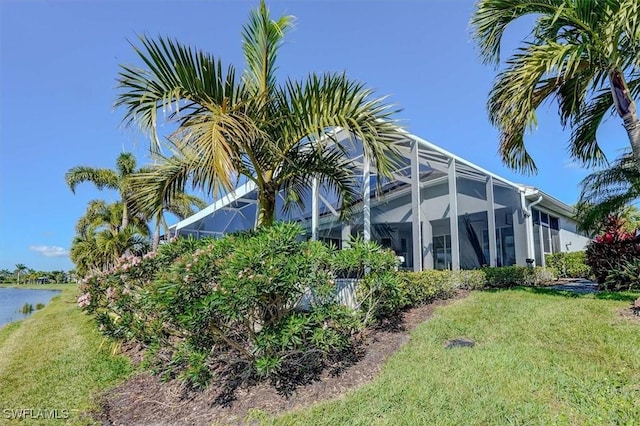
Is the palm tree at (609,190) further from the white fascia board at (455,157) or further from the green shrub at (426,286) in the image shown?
the green shrub at (426,286)

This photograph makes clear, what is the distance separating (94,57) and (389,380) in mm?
9163

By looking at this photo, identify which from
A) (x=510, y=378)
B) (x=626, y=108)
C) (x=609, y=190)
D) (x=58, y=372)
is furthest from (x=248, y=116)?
(x=609, y=190)

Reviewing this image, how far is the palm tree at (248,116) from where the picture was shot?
4352 millimetres

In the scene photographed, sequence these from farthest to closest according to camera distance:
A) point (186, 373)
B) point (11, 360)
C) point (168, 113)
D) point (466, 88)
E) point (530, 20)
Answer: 1. point (466, 88)
2. point (11, 360)
3. point (530, 20)
4. point (168, 113)
5. point (186, 373)

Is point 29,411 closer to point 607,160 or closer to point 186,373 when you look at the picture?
point 186,373

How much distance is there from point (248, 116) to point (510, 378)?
4.72 metres

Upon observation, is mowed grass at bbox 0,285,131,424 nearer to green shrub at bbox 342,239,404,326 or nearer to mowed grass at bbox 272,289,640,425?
mowed grass at bbox 272,289,640,425

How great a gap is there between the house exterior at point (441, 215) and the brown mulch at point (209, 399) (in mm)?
4871

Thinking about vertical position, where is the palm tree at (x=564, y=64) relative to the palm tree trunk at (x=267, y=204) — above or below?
above

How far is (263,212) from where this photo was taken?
5.99m

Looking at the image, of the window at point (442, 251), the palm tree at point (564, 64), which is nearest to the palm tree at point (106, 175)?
the window at point (442, 251)

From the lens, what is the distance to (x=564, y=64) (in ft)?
19.2

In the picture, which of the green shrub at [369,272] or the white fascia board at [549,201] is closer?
the green shrub at [369,272]

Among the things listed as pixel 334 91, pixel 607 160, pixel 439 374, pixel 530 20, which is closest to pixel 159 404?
pixel 439 374
